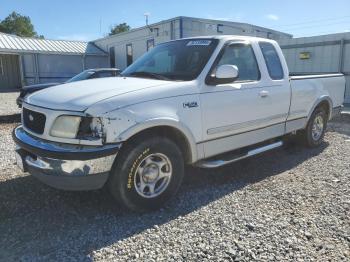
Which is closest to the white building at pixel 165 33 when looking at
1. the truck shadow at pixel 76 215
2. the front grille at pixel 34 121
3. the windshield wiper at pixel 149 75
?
the windshield wiper at pixel 149 75

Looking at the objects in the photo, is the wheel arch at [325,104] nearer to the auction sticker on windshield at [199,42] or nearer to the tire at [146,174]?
the auction sticker on windshield at [199,42]

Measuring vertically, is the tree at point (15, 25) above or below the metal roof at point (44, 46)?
above

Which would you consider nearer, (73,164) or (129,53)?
(73,164)

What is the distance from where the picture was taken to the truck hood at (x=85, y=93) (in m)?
3.46

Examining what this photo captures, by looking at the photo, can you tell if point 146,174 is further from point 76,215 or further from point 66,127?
point 66,127

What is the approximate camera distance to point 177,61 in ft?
15.3

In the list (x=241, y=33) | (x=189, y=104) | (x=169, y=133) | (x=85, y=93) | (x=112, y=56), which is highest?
(x=241, y=33)

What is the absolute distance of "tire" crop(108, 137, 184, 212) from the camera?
11.8ft

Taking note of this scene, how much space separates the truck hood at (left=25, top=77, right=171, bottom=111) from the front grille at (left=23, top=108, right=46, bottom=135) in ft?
0.36

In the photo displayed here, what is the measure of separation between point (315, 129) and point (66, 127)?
16.9ft

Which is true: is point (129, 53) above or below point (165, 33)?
below

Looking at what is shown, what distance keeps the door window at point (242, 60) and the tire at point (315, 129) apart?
210cm

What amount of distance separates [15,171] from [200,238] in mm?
3347

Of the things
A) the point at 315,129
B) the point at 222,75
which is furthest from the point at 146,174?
the point at 315,129
